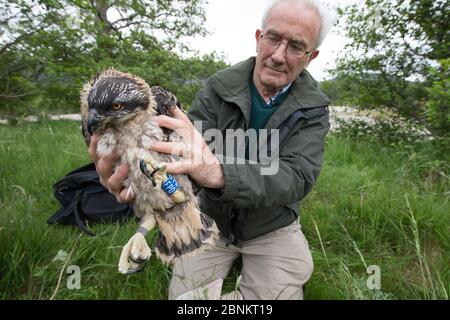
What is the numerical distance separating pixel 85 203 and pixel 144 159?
181cm

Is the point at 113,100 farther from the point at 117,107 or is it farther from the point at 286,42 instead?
the point at 286,42

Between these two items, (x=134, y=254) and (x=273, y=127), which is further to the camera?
(x=273, y=127)

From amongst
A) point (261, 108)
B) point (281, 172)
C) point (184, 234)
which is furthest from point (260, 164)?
point (261, 108)

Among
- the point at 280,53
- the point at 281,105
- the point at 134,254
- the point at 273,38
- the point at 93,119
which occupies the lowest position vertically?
the point at 134,254

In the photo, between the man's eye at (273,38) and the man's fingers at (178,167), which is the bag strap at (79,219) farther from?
the man's eye at (273,38)

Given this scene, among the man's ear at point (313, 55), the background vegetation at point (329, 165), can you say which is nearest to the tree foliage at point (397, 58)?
the background vegetation at point (329, 165)

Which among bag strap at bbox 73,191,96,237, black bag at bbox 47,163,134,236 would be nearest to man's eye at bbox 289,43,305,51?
black bag at bbox 47,163,134,236

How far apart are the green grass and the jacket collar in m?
0.91

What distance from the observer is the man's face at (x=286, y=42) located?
183 centimetres

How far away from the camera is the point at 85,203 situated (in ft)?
8.77

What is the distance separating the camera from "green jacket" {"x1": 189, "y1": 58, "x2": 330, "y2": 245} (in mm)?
1401

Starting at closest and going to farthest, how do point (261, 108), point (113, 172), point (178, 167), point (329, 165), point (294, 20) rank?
1. point (178, 167)
2. point (113, 172)
3. point (294, 20)
4. point (261, 108)
5. point (329, 165)

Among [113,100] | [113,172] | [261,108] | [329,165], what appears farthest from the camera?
[329,165]

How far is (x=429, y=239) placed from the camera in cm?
243
